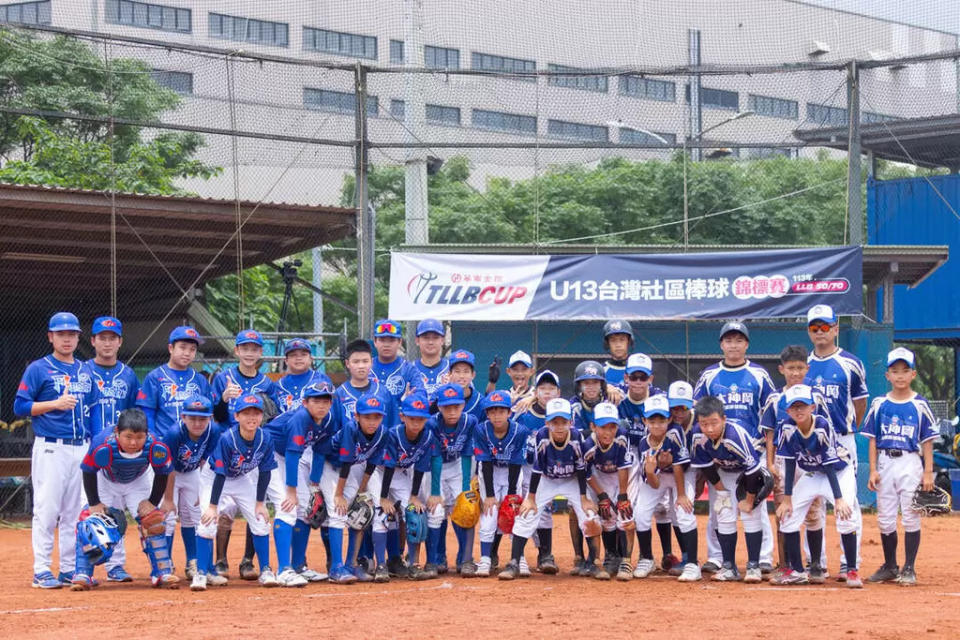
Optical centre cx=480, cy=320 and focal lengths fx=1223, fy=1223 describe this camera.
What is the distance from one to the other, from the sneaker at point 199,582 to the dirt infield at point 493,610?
0.09 meters

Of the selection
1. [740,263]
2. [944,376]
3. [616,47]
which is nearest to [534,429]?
[740,263]

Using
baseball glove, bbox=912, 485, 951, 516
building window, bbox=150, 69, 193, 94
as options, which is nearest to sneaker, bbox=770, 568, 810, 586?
baseball glove, bbox=912, 485, 951, 516

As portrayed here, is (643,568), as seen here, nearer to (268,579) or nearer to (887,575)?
(887,575)

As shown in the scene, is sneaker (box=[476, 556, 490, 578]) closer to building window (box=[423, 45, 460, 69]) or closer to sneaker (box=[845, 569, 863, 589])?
sneaker (box=[845, 569, 863, 589])

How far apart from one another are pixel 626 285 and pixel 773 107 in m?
5.17

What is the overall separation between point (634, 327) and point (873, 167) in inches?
283

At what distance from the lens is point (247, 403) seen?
354 inches

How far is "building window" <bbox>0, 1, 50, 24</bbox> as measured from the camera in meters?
28.9

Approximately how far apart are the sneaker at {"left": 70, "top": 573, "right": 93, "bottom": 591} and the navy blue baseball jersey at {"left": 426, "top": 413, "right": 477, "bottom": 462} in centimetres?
277

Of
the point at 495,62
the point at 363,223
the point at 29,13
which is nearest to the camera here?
the point at 363,223

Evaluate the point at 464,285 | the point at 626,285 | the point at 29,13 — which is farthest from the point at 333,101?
the point at 29,13

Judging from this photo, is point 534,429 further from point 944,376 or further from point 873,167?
point 944,376

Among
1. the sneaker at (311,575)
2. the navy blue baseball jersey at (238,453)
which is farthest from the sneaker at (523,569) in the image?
the navy blue baseball jersey at (238,453)

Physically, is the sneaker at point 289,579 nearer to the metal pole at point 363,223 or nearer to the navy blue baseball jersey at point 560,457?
the navy blue baseball jersey at point 560,457
